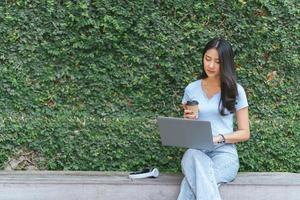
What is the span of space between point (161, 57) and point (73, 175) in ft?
4.26

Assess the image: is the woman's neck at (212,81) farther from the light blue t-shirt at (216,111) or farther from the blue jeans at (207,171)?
the blue jeans at (207,171)

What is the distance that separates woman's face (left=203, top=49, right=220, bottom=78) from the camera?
4.07 m

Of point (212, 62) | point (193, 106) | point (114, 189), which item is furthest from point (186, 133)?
point (114, 189)

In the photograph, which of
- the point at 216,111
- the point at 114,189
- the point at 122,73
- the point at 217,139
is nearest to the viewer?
the point at 217,139

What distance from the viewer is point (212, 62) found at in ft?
13.4

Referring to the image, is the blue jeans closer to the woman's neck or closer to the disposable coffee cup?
the disposable coffee cup

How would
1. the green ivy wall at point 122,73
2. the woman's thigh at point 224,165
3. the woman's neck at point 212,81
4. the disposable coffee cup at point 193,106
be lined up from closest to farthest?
the disposable coffee cup at point 193,106 → the woman's thigh at point 224,165 → the woman's neck at point 212,81 → the green ivy wall at point 122,73

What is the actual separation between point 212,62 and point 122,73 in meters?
1.05

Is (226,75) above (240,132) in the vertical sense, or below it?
above

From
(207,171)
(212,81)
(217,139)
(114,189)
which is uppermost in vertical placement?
(212,81)

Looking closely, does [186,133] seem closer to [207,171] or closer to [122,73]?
[207,171]

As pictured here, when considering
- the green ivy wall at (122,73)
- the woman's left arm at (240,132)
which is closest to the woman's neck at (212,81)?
the woman's left arm at (240,132)

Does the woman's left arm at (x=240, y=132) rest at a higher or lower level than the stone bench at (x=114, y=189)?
higher

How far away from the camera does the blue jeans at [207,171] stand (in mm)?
3906
